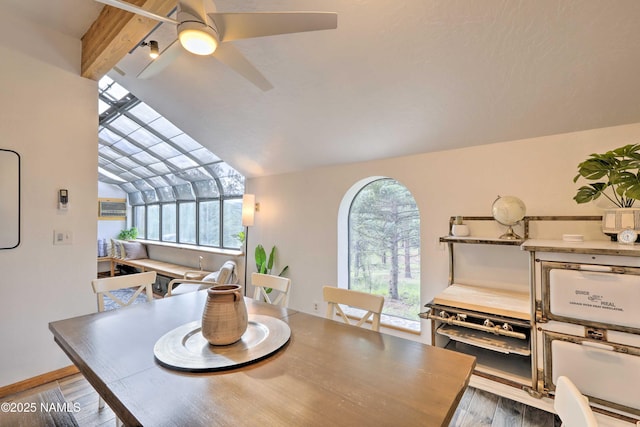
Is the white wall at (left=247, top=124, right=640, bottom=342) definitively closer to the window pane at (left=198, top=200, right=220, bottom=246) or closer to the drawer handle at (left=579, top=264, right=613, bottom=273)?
the drawer handle at (left=579, top=264, right=613, bottom=273)

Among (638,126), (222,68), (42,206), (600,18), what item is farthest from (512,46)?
(42,206)

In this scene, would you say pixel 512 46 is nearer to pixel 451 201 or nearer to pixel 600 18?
pixel 600 18

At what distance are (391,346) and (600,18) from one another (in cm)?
196

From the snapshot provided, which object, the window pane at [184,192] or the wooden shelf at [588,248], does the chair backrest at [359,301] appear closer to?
the wooden shelf at [588,248]

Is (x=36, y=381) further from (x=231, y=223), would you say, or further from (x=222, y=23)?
(x=231, y=223)

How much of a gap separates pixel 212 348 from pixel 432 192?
227cm

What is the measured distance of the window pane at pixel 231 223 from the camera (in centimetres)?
509

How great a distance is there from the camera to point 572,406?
2.46 ft

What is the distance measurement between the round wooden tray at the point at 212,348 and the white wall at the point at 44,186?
195 cm

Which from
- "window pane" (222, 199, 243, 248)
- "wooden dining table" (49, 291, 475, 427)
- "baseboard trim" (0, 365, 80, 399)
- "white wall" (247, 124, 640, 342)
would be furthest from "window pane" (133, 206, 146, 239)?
"wooden dining table" (49, 291, 475, 427)

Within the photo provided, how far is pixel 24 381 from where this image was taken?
2.28m

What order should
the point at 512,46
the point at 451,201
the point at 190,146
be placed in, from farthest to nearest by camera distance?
1. the point at 190,146
2. the point at 451,201
3. the point at 512,46

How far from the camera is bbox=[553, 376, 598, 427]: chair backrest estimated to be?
675 mm

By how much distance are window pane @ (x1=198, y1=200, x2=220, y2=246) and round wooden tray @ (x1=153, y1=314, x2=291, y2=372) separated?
4.25m
